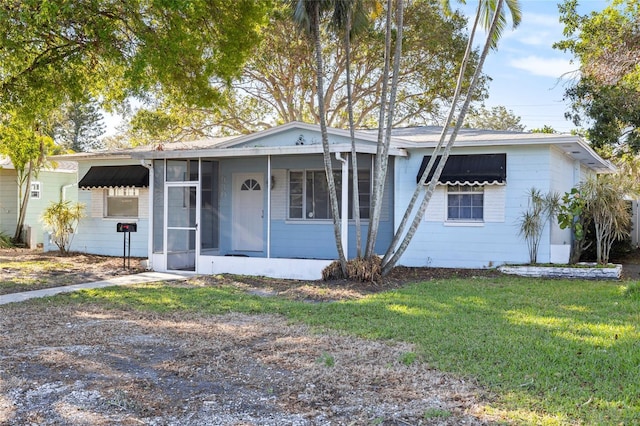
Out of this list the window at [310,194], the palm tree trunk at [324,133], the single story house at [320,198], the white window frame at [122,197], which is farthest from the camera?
the white window frame at [122,197]

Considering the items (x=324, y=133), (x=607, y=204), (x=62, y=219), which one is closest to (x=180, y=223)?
(x=324, y=133)

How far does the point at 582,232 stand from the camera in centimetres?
1465

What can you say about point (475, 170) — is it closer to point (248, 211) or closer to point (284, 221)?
point (284, 221)

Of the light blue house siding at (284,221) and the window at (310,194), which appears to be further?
the window at (310,194)

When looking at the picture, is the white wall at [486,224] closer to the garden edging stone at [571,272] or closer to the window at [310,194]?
the garden edging stone at [571,272]

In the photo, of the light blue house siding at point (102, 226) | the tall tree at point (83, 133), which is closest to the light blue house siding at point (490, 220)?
the light blue house siding at point (102, 226)

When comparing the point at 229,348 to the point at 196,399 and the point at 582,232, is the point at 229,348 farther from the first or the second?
the point at 582,232

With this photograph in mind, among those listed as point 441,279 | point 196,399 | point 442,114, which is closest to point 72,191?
point 442,114

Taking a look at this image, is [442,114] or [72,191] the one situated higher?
[442,114]

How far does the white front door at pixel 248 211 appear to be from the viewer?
15672 mm

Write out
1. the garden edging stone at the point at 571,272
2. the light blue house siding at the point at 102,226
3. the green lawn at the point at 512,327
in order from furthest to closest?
1. the light blue house siding at the point at 102,226
2. the garden edging stone at the point at 571,272
3. the green lawn at the point at 512,327

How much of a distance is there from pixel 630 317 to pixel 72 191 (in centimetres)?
2111

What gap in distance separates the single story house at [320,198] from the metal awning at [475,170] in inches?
0.9

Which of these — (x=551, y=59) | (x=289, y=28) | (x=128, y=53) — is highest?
(x=289, y=28)
